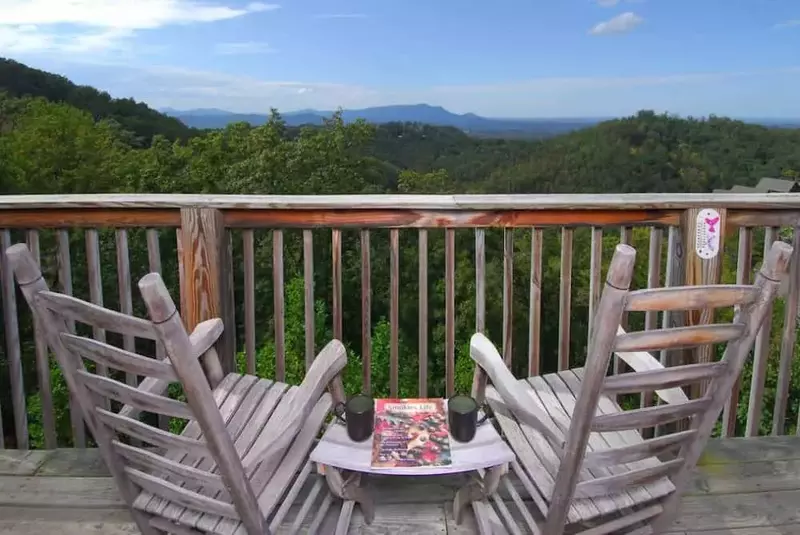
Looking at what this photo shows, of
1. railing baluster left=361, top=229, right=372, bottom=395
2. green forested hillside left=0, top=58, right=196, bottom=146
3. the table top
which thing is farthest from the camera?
green forested hillside left=0, top=58, right=196, bottom=146

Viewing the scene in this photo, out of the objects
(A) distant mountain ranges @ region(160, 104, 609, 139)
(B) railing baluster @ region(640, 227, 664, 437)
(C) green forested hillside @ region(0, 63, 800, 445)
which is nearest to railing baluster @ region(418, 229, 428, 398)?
(B) railing baluster @ region(640, 227, 664, 437)

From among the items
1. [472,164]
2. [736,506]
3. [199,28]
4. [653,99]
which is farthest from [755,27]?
[736,506]

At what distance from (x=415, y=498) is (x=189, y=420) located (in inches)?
33.6

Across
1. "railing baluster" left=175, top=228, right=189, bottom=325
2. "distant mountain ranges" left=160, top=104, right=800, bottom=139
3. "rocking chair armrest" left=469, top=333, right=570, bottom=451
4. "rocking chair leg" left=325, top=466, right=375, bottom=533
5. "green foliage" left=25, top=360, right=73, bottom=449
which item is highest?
"distant mountain ranges" left=160, top=104, right=800, bottom=139

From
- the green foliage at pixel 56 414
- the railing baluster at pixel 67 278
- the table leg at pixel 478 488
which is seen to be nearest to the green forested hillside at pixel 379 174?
the green foliage at pixel 56 414

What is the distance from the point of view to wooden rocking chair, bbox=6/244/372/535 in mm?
1201

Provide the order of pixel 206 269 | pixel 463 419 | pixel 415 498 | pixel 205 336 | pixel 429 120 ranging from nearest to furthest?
pixel 463 419 < pixel 205 336 < pixel 415 498 < pixel 206 269 < pixel 429 120

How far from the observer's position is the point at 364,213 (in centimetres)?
215

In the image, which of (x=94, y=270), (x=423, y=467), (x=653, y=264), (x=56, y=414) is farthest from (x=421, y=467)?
(x=56, y=414)

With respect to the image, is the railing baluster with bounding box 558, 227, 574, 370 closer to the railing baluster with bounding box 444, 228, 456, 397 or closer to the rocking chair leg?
the railing baluster with bounding box 444, 228, 456, 397

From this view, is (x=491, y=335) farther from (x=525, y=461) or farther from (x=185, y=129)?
(x=185, y=129)

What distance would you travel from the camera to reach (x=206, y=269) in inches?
85.7

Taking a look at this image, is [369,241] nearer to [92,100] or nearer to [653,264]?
[653,264]

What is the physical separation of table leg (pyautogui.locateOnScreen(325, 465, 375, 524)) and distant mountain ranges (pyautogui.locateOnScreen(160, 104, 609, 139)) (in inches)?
724
